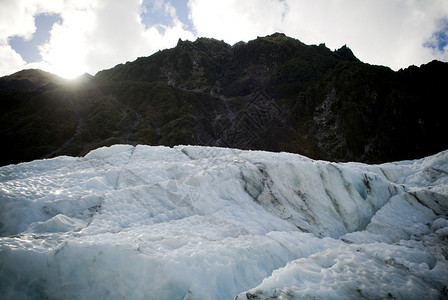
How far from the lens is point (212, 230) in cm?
1259

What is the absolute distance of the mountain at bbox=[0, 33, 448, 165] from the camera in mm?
92375

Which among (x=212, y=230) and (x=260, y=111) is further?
(x=260, y=111)

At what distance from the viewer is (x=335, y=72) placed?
12550cm

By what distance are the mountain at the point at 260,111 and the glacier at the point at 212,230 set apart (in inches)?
3258

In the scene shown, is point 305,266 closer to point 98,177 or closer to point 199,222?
point 199,222

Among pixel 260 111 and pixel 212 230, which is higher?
pixel 260 111

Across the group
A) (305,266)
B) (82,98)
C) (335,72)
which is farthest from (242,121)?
(305,266)

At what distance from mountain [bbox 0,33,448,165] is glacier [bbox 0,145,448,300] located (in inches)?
3258

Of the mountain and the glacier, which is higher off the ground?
the mountain

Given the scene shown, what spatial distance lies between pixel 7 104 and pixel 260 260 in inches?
5964

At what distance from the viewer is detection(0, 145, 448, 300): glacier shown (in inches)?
317

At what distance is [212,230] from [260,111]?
12277 cm

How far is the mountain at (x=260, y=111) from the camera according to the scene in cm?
9238

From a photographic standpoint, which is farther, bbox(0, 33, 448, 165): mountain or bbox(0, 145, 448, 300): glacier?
bbox(0, 33, 448, 165): mountain
